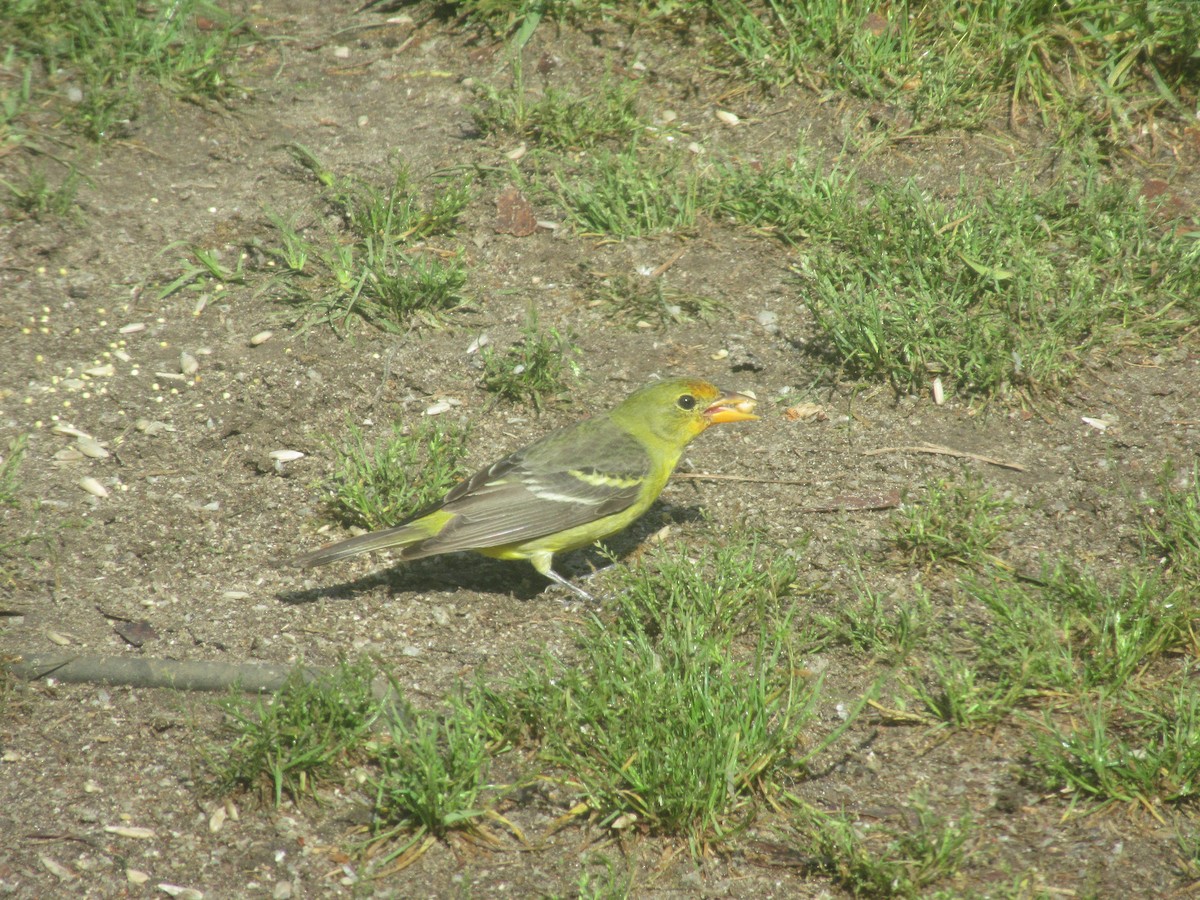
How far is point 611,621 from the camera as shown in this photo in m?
4.51

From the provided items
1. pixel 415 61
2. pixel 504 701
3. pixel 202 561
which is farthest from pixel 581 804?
pixel 415 61

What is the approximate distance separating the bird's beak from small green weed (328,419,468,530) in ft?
3.71

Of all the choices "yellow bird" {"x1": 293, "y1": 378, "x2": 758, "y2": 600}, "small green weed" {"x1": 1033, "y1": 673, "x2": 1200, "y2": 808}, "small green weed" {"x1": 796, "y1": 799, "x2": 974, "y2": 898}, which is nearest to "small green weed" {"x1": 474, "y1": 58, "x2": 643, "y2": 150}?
"yellow bird" {"x1": 293, "y1": 378, "x2": 758, "y2": 600}

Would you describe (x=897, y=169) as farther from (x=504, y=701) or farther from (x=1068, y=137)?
(x=504, y=701)

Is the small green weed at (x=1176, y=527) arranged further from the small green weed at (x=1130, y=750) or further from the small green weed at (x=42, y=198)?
the small green weed at (x=42, y=198)

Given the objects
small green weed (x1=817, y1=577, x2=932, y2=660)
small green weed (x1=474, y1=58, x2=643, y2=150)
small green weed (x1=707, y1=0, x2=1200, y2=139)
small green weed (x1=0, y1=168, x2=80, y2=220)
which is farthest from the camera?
small green weed (x1=474, y1=58, x2=643, y2=150)

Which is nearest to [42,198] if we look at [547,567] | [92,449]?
[92,449]

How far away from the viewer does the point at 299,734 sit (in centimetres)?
369

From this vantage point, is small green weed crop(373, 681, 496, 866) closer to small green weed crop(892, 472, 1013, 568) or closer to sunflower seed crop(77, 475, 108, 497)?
small green weed crop(892, 472, 1013, 568)

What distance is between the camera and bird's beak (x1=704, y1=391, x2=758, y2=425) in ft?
16.7

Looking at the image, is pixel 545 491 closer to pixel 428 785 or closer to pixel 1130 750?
pixel 428 785

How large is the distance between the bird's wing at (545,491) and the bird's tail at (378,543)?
5cm

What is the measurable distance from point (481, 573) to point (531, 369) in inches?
41.9

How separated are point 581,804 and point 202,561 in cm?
200
